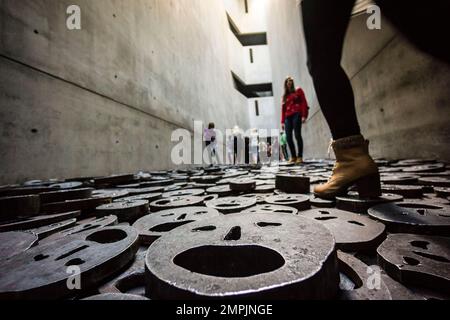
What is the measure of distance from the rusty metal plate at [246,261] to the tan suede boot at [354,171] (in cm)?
57

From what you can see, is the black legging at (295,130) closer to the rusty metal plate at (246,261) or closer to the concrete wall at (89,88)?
the concrete wall at (89,88)

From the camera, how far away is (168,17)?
21.6ft

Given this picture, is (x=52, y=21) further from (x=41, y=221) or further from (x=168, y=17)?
(x=168, y=17)

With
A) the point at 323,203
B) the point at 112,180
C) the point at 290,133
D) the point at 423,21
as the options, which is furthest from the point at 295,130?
the point at 323,203

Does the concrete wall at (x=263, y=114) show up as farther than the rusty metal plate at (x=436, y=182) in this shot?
Yes

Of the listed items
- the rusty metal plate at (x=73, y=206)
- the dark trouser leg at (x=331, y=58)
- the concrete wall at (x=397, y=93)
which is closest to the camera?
the dark trouser leg at (x=331, y=58)

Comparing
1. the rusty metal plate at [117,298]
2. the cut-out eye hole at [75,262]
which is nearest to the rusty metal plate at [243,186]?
the cut-out eye hole at [75,262]

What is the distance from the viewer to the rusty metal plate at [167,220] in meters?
0.85

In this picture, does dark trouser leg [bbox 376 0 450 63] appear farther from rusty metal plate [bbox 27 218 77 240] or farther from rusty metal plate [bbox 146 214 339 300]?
rusty metal plate [bbox 27 218 77 240]

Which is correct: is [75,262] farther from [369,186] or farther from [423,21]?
[423,21]

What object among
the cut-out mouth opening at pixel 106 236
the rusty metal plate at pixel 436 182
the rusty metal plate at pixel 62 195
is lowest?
the cut-out mouth opening at pixel 106 236

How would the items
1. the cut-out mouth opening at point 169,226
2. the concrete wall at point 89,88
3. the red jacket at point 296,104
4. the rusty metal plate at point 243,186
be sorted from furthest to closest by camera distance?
the red jacket at point 296,104 → the concrete wall at point 89,88 → the rusty metal plate at point 243,186 → the cut-out mouth opening at point 169,226
